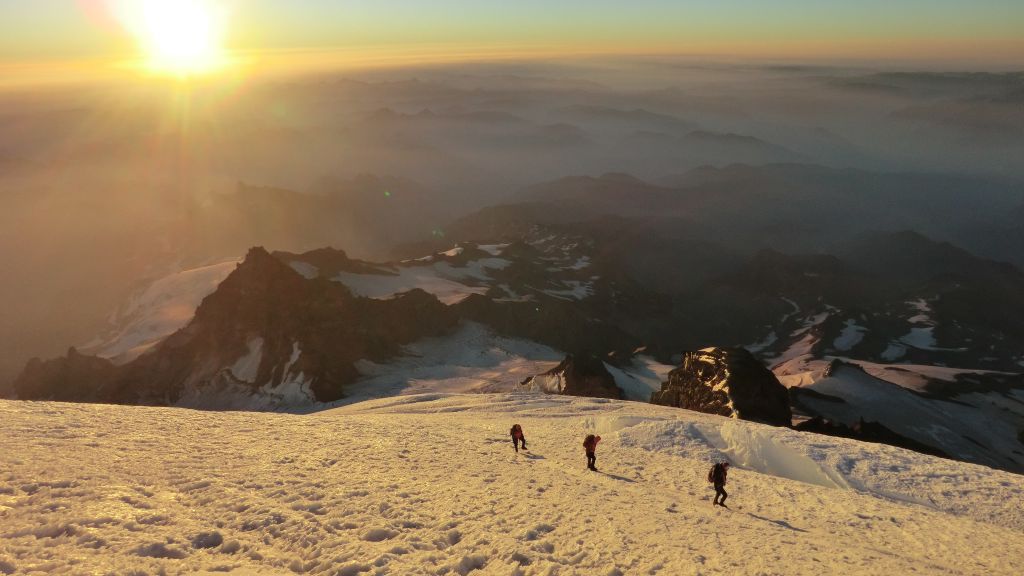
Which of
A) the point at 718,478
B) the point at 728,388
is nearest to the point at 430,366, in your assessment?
the point at 728,388

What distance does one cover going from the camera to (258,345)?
85312 mm

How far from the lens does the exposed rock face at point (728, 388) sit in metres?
48.3

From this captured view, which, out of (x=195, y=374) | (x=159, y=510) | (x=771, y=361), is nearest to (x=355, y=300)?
(x=195, y=374)

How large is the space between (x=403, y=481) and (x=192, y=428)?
36.6 feet

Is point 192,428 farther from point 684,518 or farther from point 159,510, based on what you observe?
point 684,518

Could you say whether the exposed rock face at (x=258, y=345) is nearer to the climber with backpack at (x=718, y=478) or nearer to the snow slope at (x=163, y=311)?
the snow slope at (x=163, y=311)

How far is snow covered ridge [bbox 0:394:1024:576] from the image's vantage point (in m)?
11.7

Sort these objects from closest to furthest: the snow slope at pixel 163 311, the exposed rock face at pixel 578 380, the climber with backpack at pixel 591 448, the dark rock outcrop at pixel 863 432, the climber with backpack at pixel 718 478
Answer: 1. the climber with backpack at pixel 718 478
2. the climber with backpack at pixel 591 448
3. the dark rock outcrop at pixel 863 432
4. the exposed rock face at pixel 578 380
5. the snow slope at pixel 163 311

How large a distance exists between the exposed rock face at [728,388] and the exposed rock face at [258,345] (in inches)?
1721

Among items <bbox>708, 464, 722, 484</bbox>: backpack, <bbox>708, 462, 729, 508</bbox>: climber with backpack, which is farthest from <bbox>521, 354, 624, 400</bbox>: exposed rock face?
<bbox>708, 464, 722, 484</bbox>: backpack

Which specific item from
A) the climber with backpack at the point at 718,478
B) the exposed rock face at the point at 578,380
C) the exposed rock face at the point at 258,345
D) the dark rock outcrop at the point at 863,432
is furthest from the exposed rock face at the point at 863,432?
the exposed rock face at the point at 258,345

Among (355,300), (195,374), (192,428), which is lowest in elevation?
(195,374)

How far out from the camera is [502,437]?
2675cm

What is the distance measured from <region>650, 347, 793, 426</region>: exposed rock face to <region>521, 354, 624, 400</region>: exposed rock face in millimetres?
10792
